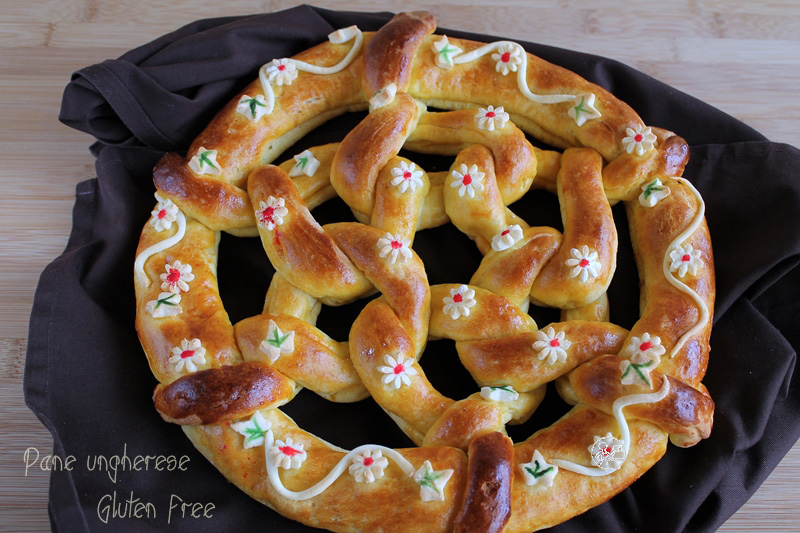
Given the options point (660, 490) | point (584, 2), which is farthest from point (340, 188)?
point (584, 2)

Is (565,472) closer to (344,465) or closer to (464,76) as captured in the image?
(344,465)

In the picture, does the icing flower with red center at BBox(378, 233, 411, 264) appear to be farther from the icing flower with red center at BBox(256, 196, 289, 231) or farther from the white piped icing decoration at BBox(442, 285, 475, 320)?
the icing flower with red center at BBox(256, 196, 289, 231)

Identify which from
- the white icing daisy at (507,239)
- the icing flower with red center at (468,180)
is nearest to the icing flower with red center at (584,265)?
the white icing daisy at (507,239)

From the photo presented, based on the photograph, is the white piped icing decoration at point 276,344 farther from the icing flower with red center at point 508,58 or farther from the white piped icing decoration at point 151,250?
the icing flower with red center at point 508,58

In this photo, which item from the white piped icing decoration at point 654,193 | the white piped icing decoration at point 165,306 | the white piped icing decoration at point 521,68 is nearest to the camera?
the white piped icing decoration at point 165,306

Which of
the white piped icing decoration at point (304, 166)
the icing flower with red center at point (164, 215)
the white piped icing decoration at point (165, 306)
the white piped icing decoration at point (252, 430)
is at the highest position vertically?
the white piped icing decoration at point (304, 166)

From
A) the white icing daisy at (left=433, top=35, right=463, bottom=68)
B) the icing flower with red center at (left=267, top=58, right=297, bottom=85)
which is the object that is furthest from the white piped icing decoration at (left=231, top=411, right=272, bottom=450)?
the white icing daisy at (left=433, top=35, right=463, bottom=68)
